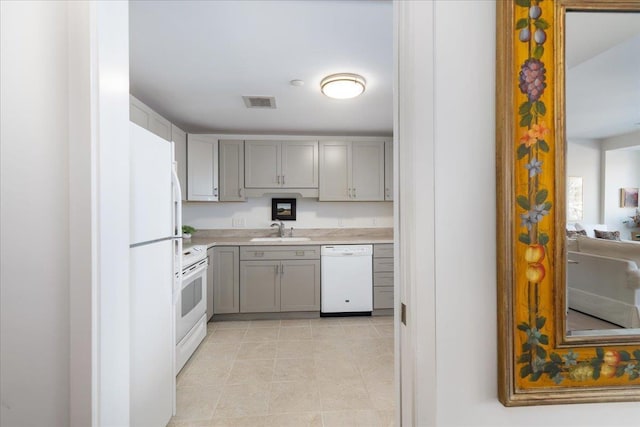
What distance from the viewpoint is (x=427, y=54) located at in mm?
797

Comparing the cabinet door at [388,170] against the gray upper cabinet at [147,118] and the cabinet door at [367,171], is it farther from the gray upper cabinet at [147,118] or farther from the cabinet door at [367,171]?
the gray upper cabinet at [147,118]

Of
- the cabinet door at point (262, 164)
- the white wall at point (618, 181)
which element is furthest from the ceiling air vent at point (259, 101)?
the white wall at point (618, 181)

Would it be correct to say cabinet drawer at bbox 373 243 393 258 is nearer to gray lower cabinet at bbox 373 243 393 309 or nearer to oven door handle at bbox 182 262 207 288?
gray lower cabinet at bbox 373 243 393 309

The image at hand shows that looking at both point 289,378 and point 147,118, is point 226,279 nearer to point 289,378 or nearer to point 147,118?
point 289,378

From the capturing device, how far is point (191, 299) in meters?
2.65

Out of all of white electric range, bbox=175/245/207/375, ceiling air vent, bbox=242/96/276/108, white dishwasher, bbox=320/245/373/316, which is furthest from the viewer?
white dishwasher, bbox=320/245/373/316

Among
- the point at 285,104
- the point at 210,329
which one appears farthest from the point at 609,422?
the point at 210,329

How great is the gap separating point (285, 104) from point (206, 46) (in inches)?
43.2

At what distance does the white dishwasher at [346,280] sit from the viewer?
3.65 m

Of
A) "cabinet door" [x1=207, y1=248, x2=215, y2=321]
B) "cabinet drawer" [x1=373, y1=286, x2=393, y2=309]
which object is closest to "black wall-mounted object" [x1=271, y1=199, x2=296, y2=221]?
"cabinet door" [x1=207, y1=248, x2=215, y2=321]

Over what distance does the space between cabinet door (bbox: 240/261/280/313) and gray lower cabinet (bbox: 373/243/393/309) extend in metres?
1.24

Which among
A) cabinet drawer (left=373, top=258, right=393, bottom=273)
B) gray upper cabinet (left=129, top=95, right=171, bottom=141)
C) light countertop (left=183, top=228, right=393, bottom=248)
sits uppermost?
gray upper cabinet (left=129, top=95, right=171, bottom=141)

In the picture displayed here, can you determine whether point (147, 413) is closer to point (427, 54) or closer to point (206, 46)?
point (427, 54)

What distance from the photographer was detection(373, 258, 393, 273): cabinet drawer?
3748mm
